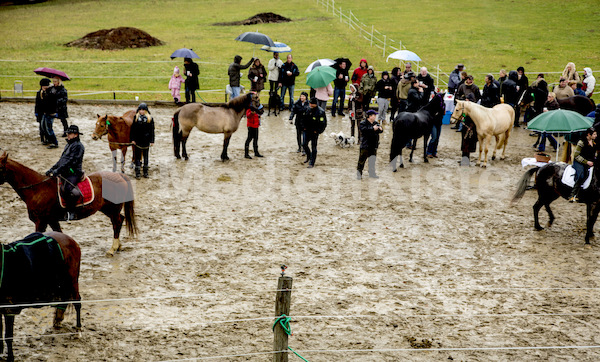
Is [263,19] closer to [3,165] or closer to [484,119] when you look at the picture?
[484,119]

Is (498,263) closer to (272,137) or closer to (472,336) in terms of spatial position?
(472,336)

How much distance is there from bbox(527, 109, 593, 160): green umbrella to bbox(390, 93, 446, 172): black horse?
9.14 feet

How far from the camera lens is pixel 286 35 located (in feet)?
115

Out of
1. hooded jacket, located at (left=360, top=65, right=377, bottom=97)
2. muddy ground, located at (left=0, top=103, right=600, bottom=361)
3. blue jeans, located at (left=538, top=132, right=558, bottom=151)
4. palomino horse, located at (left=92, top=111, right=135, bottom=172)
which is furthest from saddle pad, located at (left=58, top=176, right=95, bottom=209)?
blue jeans, located at (left=538, top=132, right=558, bottom=151)

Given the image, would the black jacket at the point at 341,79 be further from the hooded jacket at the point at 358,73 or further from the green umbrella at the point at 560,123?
the green umbrella at the point at 560,123

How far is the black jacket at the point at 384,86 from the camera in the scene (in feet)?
54.6

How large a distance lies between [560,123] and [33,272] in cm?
1002

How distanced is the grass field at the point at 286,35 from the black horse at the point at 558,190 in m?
14.6

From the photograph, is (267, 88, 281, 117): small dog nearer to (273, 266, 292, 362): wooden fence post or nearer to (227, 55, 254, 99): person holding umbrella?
(227, 55, 254, 99): person holding umbrella

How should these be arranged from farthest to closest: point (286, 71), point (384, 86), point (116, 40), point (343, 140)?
1. point (116, 40)
2. point (286, 71)
3. point (384, 86)
4. point (343, 140)

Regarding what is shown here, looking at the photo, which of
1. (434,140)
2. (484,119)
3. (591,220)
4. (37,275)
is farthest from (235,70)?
(37,275)

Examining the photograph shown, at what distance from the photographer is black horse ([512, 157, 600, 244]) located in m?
9.34

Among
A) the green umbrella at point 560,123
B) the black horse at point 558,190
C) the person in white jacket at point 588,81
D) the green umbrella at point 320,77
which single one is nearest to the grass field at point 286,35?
the green umbrella at point 320,77

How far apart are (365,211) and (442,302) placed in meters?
3.60
